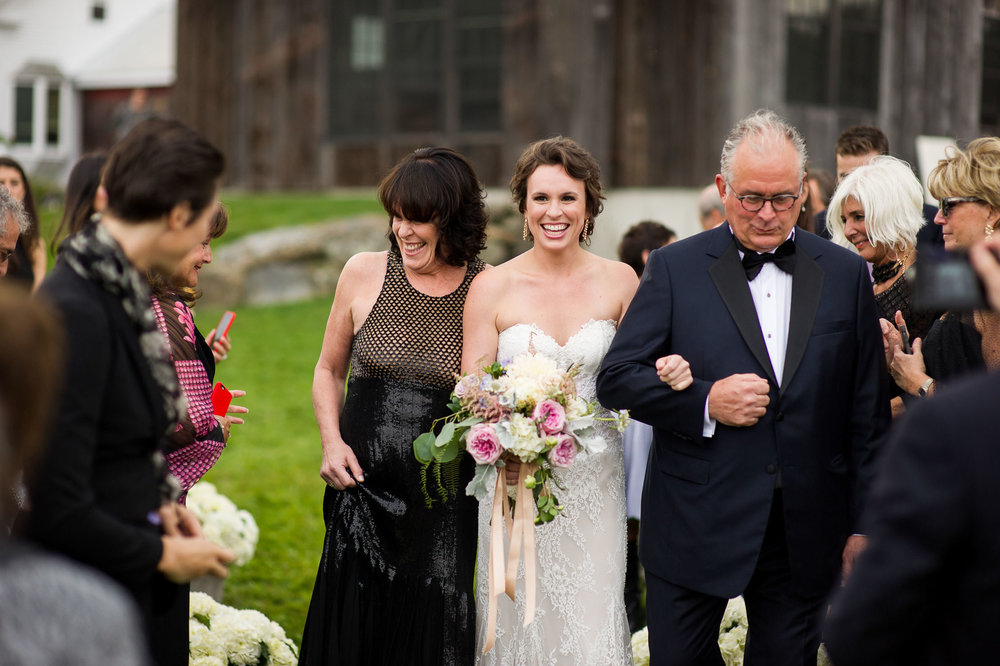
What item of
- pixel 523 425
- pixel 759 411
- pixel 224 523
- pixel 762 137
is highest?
pixel 762 137

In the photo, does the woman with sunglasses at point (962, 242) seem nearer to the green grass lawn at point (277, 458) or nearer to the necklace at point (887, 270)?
the necklace at point (887, 270)

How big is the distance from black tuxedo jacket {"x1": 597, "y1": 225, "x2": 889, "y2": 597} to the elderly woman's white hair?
78 cm

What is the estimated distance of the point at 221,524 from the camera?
670 cm

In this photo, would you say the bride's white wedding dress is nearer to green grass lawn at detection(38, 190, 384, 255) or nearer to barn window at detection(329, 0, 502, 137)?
green grass lawn at detection(38, 190, 384, 255)

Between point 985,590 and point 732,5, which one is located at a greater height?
point 732,5

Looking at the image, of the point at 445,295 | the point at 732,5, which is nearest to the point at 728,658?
the point at 445,295

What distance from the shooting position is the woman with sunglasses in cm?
419

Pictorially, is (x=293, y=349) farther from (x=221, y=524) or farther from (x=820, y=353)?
(x=820, y=353)

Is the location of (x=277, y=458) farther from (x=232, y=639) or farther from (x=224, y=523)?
(x=232, y=639)

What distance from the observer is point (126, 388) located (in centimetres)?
295

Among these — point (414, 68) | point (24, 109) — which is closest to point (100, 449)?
point (414, 68)

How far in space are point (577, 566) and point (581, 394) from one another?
0.77m

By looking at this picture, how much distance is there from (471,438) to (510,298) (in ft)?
2.72

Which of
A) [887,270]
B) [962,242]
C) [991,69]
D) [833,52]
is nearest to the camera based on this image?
[962,242]
